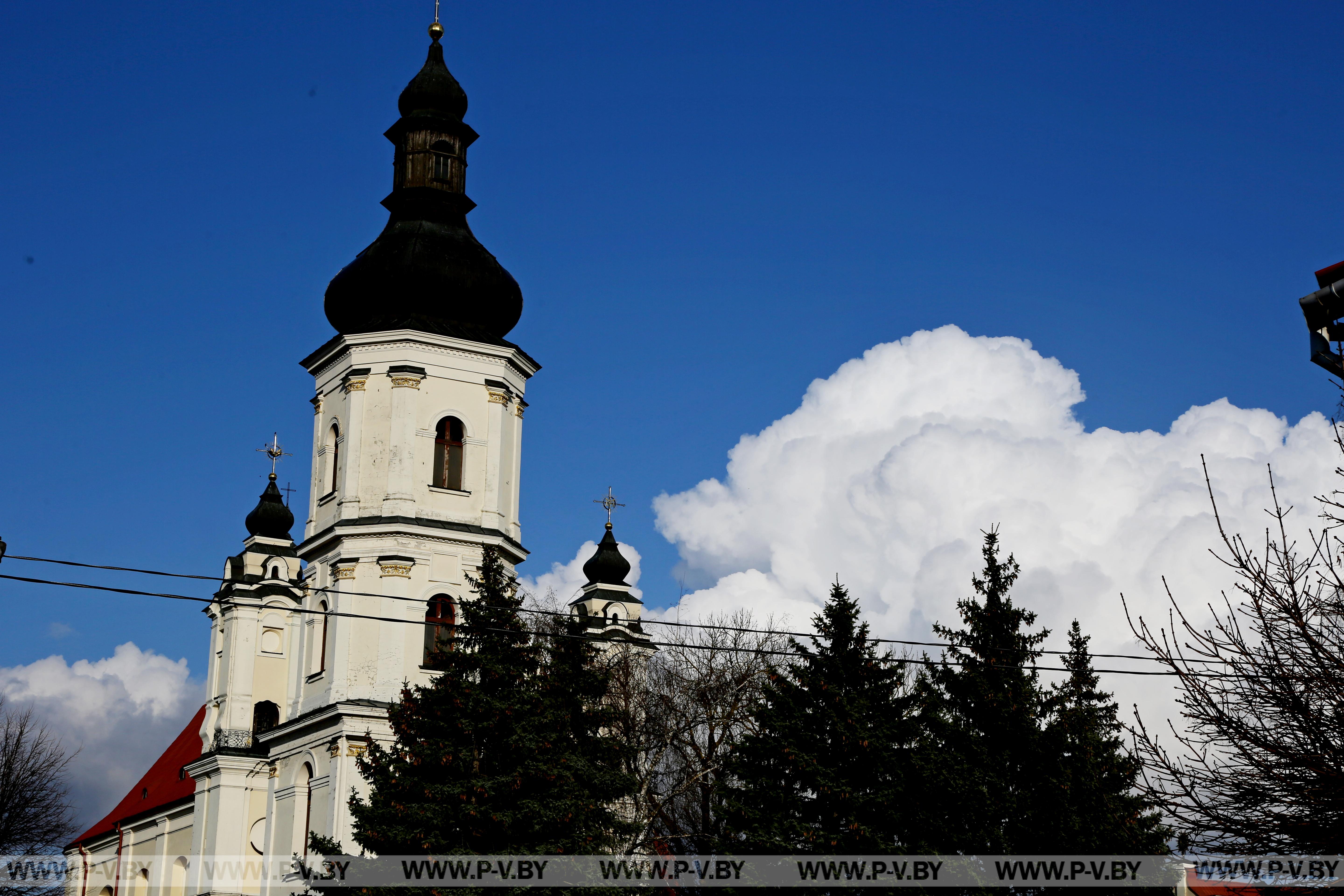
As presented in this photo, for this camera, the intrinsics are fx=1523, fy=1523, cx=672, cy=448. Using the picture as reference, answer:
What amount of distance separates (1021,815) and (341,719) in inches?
635

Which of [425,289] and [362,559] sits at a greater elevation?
[425,289]

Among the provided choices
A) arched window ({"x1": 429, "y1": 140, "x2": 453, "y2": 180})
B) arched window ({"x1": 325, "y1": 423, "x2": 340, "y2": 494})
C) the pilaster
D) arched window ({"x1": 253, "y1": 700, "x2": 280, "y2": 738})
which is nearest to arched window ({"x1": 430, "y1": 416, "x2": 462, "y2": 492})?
the pilaster

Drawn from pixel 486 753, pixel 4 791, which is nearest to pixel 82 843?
→ pixel 4 791

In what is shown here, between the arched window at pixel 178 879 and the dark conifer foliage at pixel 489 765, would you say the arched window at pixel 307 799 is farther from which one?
the arched window at pixel 178 879

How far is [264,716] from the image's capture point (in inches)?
1599

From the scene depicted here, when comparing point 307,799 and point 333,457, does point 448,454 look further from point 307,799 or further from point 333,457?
point 307,799

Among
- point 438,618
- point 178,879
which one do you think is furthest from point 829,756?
point 178,879

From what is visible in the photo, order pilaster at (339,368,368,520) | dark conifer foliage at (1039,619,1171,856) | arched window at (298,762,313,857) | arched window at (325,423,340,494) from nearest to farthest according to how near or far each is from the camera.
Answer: dark conifer foliage at (1039,619,1171,856) < arched window at (298,762,313,857) < pilaster at (339,368,368,520) < arched window at (325,423,340,494)

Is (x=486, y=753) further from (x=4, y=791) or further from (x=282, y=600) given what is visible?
(x=4, y=791)

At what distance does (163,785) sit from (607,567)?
17184 millimetres

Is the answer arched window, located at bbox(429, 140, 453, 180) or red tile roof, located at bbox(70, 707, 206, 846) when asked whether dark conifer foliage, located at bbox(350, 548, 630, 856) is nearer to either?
arched window, located at bbox(429, 140, 453, 180)

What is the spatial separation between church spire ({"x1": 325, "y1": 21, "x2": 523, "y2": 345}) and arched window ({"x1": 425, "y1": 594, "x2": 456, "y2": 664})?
6367 millimetres

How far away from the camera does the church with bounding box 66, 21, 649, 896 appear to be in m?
34.3

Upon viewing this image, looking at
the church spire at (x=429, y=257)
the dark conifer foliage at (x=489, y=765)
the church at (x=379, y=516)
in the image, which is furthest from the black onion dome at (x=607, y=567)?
the dark conifer foliage at (x=489, y=765)
